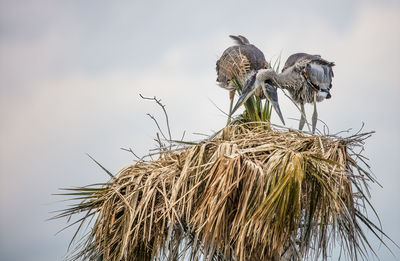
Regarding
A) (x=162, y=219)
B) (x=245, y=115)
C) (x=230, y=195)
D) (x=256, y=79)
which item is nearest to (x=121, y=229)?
(x=162, y=219)

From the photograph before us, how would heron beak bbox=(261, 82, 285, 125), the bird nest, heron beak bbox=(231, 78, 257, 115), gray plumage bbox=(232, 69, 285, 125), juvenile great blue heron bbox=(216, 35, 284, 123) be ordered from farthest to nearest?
juvenile great blue heron bbox=(216, 35, 284, 123) < heron beak bbox=(261, 82, 285, 125) < gray plumage bbox=(232, 69, 285, 125) < heron beak bbox=(231, 78, 257, 115) < the bird nest

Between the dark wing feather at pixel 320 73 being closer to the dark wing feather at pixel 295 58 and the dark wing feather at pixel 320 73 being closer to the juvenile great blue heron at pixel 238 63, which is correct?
the dark wing feather at pixel 295 58

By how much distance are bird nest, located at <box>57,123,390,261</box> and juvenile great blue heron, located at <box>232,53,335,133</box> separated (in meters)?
3.52

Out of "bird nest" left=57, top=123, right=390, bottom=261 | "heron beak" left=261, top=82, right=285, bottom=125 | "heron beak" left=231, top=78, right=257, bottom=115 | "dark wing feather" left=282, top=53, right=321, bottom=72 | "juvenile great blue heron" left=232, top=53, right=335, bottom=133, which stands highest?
"dark wing feather" left=282, top=53, right=321, bottom=72

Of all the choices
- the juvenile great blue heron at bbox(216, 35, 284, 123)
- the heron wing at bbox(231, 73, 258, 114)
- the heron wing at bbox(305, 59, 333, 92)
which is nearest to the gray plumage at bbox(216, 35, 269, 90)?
the juvenile great blue heron at bbox(216, 35, 284, 123)

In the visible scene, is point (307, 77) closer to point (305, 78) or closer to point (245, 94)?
point (305, 78)

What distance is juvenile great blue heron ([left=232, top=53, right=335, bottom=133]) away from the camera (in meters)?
10.5

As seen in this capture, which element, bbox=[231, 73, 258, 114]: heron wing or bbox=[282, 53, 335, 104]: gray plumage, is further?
bbox=[282, 53, 335, 104]: gray plumage

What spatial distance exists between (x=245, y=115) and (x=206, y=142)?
139 centimetres

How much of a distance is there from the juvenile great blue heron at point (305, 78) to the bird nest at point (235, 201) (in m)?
3.52

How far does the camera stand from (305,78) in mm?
10500

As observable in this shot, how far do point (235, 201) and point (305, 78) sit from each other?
16.1ft

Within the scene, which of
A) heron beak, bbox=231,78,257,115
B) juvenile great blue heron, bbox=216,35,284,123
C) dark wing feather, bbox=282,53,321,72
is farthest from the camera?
juvenile great blue heron, bbox=216,35,284,123

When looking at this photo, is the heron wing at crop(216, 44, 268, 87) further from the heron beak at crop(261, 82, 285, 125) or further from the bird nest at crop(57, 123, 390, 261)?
the bird nest at crop(57, 123, 390, 261)
